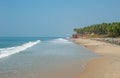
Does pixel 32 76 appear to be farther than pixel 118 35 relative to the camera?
No

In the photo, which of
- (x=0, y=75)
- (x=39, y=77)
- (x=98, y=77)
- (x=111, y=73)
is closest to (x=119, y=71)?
(x=111, y=73)

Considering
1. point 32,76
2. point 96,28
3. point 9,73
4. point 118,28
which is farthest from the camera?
point 96,28

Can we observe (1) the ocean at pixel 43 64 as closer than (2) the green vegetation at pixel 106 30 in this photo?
Yes

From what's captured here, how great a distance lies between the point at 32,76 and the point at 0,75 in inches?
94.3

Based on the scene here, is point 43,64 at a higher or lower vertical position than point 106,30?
higher

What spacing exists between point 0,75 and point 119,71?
8.33 m

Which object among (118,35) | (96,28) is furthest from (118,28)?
(96,28)

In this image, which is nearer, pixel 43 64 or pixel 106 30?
pixel 43 64

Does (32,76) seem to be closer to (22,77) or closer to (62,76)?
(22,77)

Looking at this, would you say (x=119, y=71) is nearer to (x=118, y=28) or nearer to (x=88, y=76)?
(x=88, y=76)

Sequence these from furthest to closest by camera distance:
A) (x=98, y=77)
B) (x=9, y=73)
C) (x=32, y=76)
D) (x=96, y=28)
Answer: (x=96, y=28) → (x=9, y=73) → (x=32, y=76) → (x=98, y=77)

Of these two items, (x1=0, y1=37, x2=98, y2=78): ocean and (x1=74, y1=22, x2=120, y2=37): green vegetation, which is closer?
(x1=0, y1=37, x2=98, y2=78): ocean

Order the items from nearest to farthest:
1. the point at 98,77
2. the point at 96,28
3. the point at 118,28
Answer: the point at 98,77 < the point at 118,28 < the point at 96,28

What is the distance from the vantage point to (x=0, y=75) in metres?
18.1
